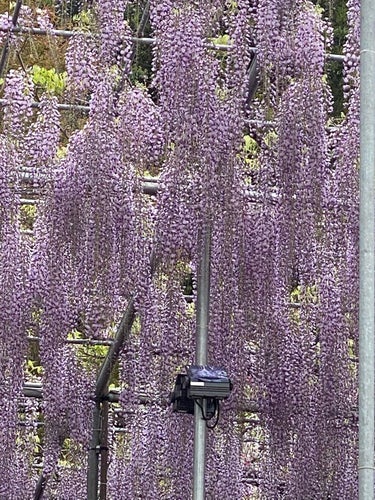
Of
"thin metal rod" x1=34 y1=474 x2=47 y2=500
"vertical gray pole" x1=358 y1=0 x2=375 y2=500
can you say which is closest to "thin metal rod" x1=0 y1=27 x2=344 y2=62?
"vertical gray pole" x1=358 y1=0 x2=375 y2=500

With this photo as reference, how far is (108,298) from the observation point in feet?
25.7

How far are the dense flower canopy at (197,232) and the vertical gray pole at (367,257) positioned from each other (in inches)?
67.9

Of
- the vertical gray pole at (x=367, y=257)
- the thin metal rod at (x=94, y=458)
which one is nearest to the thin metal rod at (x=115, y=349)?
the thin metal rod at (x=94, y=458)

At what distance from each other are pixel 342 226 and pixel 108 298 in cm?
137

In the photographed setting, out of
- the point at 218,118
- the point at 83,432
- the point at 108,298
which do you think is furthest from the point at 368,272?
the point at 83,432

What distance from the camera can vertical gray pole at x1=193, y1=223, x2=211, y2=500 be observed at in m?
7.23

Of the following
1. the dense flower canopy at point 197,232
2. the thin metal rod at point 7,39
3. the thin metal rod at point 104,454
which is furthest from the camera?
the thin metal rod at point 104,454

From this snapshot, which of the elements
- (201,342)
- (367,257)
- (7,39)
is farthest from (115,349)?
(367,257)

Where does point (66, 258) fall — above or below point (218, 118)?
below

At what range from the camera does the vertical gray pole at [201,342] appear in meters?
7.23

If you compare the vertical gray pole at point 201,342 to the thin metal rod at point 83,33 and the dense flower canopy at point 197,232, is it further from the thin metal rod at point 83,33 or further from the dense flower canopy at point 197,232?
the thin metal rod at point 83,33

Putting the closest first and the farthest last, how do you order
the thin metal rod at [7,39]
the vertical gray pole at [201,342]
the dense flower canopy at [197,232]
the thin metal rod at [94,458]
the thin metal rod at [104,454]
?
1. the vertical gray pole at [201,342]
2. the dense flower canopy at [197,232]
3. the thin metal rod at [7,39]
4. the thin metal rod at [94,458]
5. the thin metal rod at [104,454]

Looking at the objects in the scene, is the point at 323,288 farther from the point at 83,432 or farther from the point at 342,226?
the point at 83,432

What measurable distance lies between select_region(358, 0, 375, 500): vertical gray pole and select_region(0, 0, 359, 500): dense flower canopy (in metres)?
1.72
